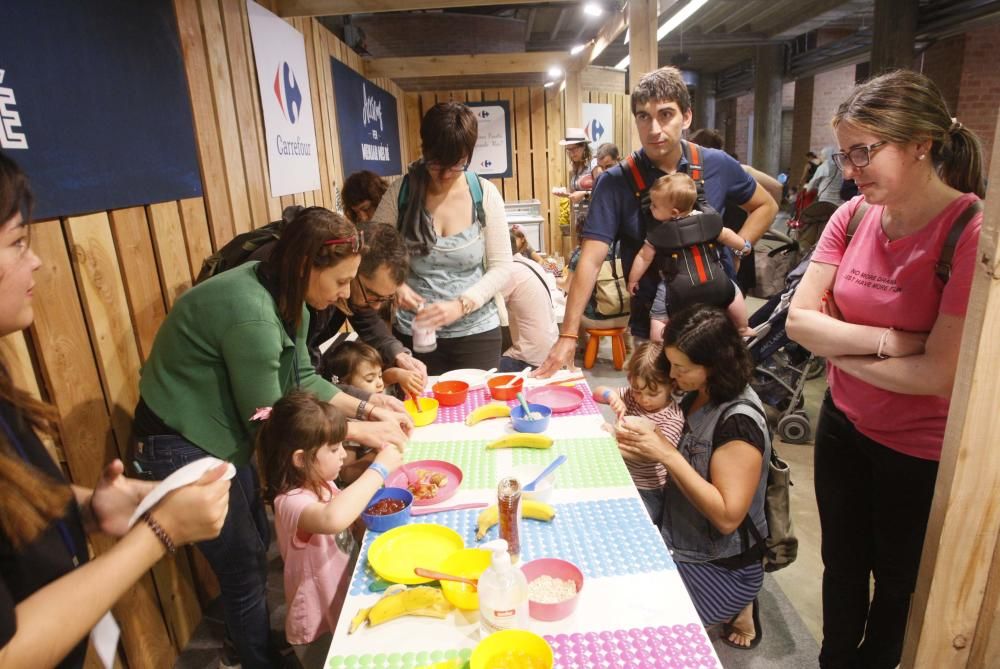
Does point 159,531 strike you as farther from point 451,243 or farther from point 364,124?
point 364,124

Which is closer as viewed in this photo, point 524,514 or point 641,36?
point 524,514

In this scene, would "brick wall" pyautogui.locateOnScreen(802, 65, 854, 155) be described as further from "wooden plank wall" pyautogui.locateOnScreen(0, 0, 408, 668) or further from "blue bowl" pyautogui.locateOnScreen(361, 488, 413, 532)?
"blue bowl" pyautogui.locateOnScreen(361, 488, 413, 532)

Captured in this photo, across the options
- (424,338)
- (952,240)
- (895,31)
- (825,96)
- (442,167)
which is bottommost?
(424,338)

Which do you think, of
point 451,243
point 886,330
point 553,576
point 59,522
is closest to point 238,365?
point 59,522

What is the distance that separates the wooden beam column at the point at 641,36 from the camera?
4.12 meters

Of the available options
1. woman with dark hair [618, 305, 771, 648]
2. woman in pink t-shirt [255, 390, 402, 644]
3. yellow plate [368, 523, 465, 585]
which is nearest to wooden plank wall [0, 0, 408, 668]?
woman in pink t-shirt [255, 390, 402, 644]

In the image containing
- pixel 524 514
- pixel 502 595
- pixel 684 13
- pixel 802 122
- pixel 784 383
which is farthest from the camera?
pixel 802 122

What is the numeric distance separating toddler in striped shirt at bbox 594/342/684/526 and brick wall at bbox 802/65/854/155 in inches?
527

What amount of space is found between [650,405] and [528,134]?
7106 mm

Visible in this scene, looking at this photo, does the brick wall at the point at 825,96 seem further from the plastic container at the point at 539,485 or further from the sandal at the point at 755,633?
the plastic container at the point at 539,485

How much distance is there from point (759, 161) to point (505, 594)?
48.4 feet

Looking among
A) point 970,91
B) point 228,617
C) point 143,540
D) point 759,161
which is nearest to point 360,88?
point 228,617

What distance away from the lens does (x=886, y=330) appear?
149 cm

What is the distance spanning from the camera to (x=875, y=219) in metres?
1.60
